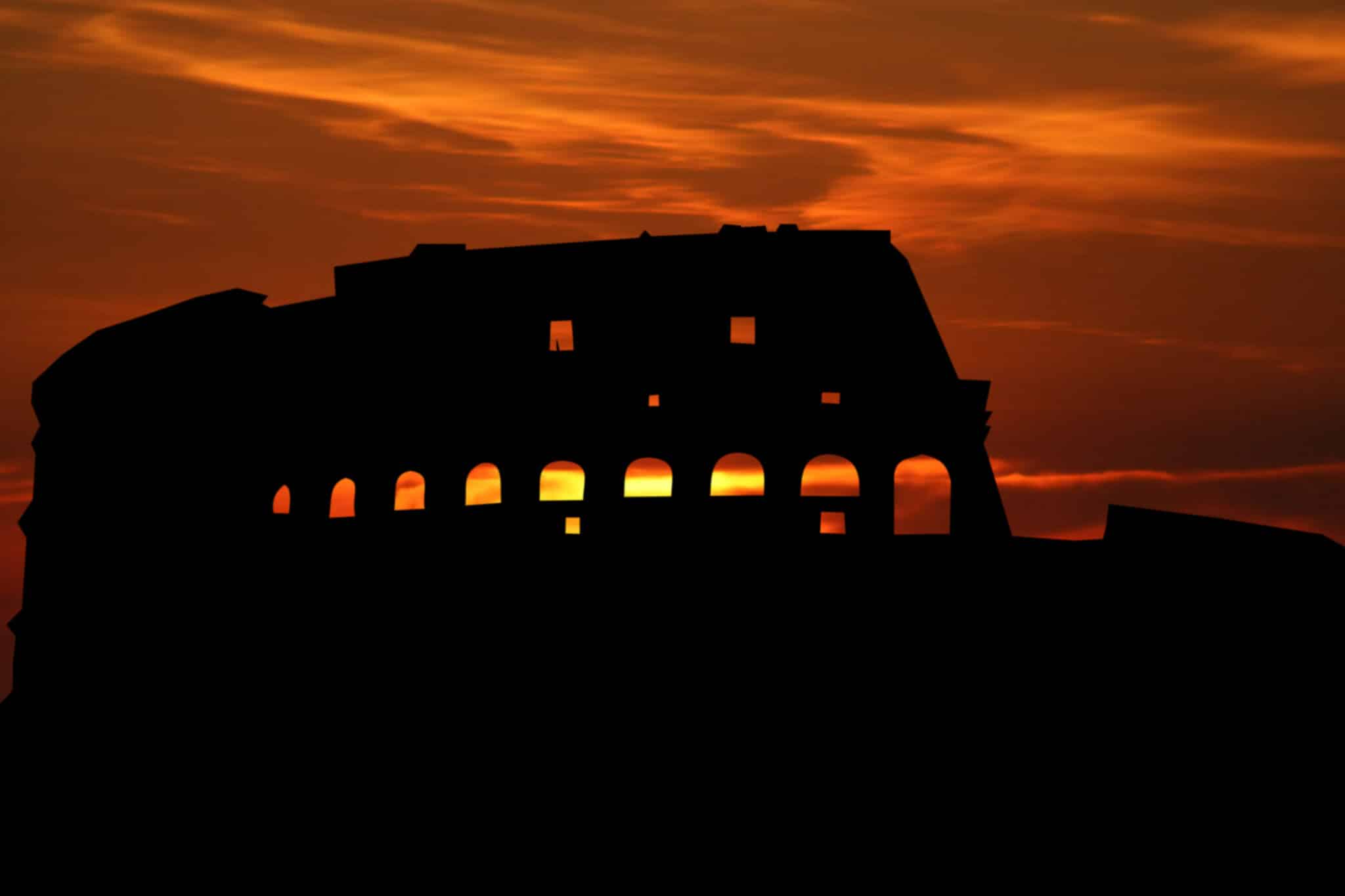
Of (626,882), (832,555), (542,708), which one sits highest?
(832,555)

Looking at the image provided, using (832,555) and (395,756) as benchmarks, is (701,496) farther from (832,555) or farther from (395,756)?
(395,756)

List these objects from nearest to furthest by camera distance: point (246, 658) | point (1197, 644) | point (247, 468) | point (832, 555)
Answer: point (1197, 644)
point (832, 555)
point (246, 658)
point (247, 468)

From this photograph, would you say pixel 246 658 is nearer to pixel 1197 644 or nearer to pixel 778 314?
pixel 778 314

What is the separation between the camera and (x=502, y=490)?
1152 inches

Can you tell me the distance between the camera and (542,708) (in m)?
26.3

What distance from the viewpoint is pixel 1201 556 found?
81.5ft

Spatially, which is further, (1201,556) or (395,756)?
(395,756)

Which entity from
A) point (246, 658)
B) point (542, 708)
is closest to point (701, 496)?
point (542, 708)

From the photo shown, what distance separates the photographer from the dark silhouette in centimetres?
2634

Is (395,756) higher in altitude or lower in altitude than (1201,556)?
lower

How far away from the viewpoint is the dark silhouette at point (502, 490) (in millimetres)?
26344

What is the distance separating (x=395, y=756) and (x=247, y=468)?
17.3 feet

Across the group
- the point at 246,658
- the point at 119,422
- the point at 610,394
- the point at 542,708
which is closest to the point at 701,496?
the point at 610,394

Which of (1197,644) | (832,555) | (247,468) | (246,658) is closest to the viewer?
(1197,644)
